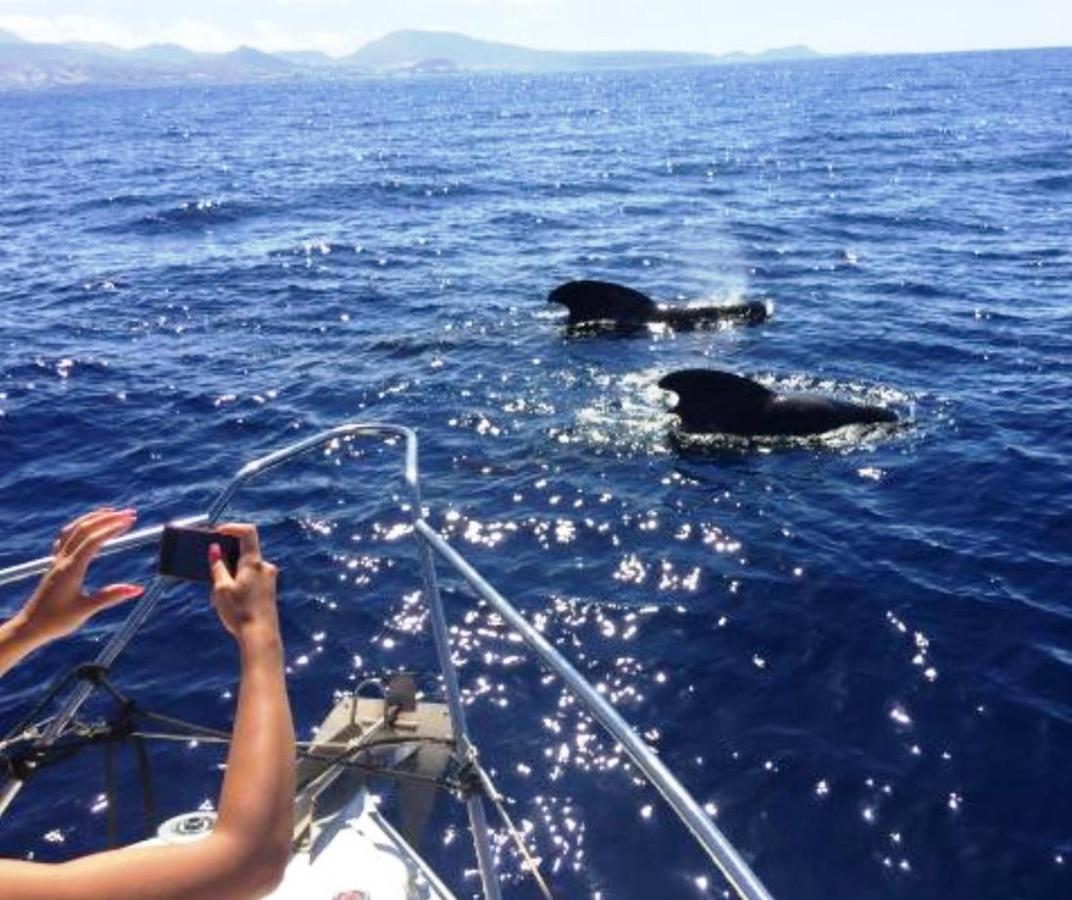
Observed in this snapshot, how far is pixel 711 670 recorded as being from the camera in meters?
10.8

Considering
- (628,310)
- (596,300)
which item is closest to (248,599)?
(596,300)

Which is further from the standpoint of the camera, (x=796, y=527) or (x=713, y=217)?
(x=713, y=217)

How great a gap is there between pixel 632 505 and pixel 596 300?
29.0 ft

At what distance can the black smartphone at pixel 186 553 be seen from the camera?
3.85 meters

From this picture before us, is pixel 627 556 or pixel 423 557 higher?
pixel 423 557

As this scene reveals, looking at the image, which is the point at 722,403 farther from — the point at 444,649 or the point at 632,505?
the point at 444,649

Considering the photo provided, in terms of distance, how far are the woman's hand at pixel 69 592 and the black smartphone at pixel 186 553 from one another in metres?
0.18

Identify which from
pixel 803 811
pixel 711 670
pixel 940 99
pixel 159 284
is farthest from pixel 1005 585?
pixel 940 99

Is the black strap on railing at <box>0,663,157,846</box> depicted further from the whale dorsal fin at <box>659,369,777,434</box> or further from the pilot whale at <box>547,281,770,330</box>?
the pilot whale at <box>547,281,770,330</box>

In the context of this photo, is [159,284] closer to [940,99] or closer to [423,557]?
[423,557]

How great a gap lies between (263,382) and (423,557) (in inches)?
617

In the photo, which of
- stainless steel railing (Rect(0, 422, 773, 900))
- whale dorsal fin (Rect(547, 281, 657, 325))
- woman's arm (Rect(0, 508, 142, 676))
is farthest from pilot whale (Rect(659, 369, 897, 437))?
woman's arm (Rect(0, 508, 142, 676))

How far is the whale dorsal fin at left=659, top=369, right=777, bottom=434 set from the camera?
1648 centimetres

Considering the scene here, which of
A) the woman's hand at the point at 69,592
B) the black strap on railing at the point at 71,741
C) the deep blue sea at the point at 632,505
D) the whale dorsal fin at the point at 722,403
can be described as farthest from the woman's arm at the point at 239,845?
the whale dorsal fin at the point at 722,403
